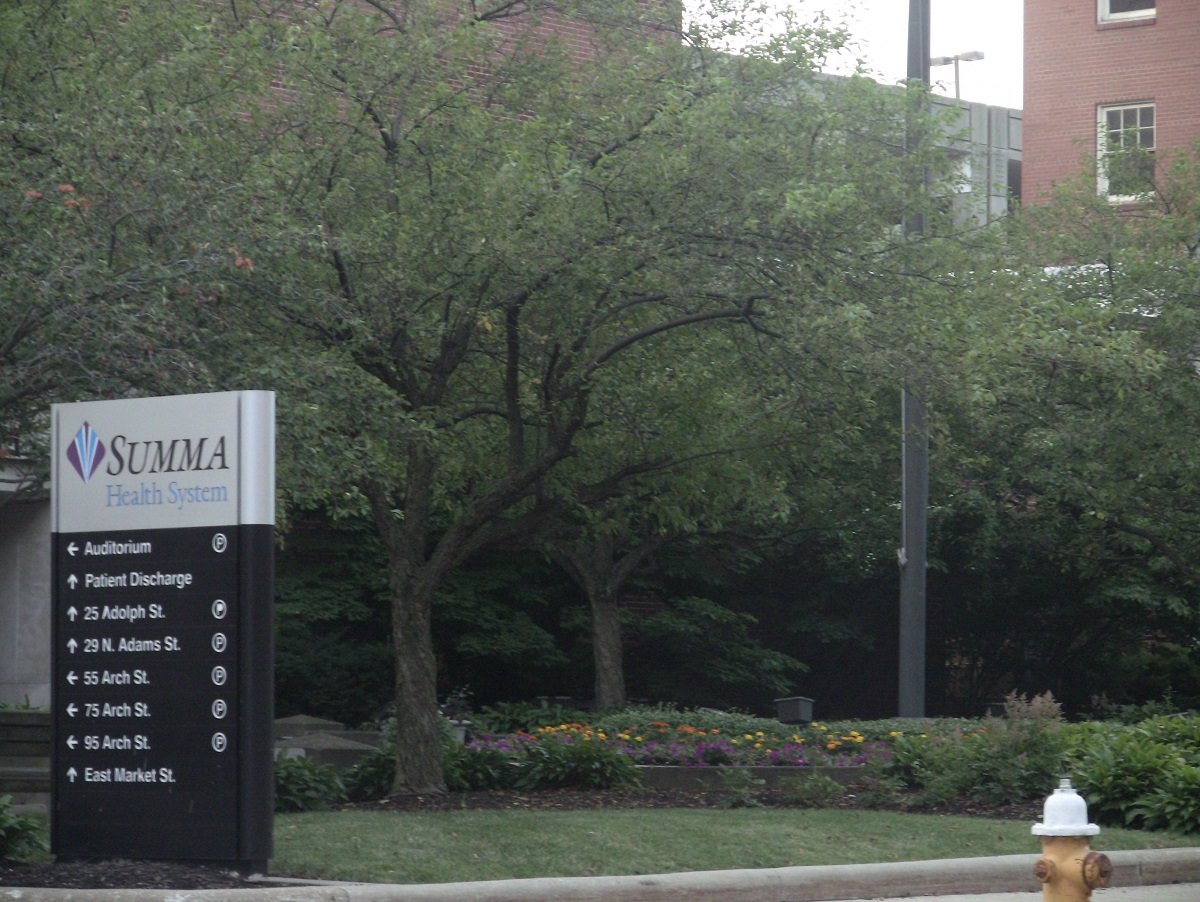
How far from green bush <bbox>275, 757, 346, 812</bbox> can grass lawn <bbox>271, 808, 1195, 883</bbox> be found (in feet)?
1.12

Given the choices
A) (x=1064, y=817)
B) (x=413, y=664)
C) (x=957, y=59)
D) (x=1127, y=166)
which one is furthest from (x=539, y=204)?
(x=957, y=59)

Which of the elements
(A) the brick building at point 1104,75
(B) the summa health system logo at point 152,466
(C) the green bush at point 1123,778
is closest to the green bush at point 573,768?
(C) the green bush at point 1123,778

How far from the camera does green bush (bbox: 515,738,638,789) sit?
15.4m

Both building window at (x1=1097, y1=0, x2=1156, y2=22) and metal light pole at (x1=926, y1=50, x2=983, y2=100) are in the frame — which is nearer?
building window at (x1=1097, y1=0, x2=1156, y2=22)

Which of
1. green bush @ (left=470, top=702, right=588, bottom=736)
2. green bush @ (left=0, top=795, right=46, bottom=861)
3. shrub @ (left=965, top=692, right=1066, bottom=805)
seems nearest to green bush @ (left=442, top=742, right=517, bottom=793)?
shrub @ (left=965, top=692, right=1066, bottom=805)

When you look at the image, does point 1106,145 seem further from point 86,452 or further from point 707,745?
point 86,452

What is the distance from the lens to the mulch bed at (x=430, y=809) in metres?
8.91

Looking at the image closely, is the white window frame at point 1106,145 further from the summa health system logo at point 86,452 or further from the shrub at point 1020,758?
the summa health system logo at point 86,452

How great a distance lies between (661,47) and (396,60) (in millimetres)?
2319

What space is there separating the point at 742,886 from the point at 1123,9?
2950cm

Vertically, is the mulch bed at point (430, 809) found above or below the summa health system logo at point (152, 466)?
below

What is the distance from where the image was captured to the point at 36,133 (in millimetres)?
10773

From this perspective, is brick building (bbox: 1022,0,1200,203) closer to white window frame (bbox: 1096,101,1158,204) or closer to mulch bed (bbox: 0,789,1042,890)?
white window frame (bbox: 1096,101,1158,204)

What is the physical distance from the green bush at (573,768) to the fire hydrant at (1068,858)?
28.0 ft
